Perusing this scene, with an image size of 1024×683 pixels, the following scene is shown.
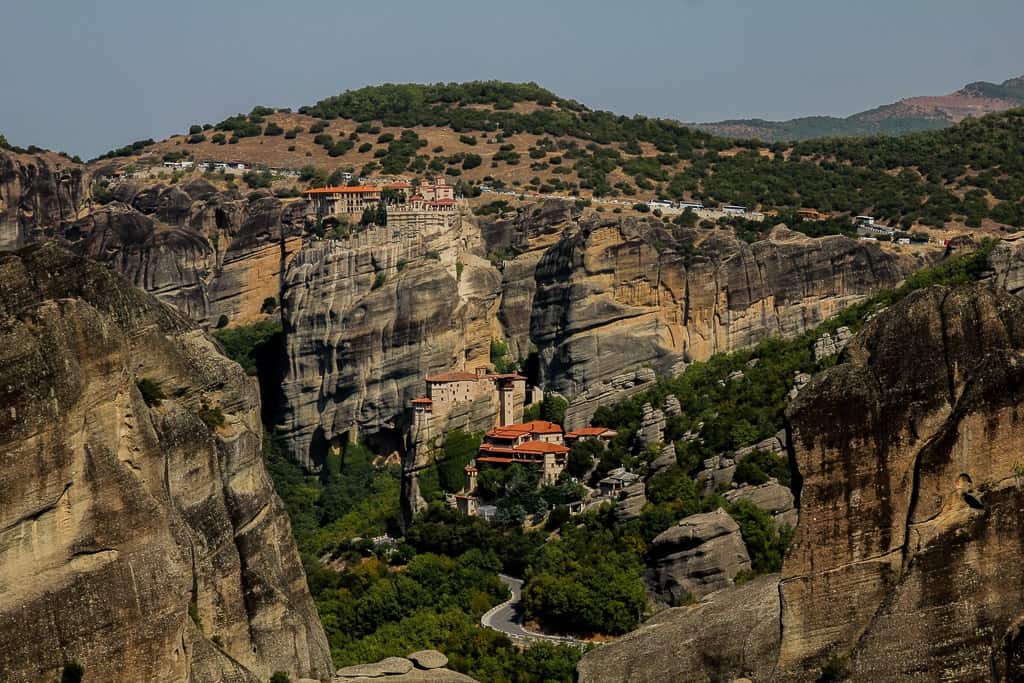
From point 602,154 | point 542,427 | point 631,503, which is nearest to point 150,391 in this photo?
point 631,503

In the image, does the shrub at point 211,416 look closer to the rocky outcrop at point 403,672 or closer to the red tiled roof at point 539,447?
the rocky outcrop at point 403,672

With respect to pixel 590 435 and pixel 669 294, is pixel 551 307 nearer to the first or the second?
pixel 669 294

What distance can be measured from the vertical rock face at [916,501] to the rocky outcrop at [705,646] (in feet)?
8.29

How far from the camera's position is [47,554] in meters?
21.6

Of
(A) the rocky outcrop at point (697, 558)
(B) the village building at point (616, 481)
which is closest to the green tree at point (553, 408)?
(B) the village building at point (616, 481)

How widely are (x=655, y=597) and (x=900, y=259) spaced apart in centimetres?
4263

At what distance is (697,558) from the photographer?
5178 centimetres

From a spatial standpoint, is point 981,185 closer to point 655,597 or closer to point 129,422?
point 655,597

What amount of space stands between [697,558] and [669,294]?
119 feet

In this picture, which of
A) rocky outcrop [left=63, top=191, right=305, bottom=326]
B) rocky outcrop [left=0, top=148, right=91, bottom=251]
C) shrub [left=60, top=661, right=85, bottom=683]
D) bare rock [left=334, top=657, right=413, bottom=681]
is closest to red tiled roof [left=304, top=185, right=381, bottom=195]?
rocky outcrop [left=63, top=191, right=305, bottom=326]

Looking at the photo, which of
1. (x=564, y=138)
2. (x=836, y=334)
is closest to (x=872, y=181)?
(x=564, y=138)

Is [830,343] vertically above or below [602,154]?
below

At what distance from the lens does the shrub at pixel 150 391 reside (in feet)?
84.4

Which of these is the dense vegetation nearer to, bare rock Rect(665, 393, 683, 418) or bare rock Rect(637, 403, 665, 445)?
bare rock Rect(665, 393, 683, 418)
